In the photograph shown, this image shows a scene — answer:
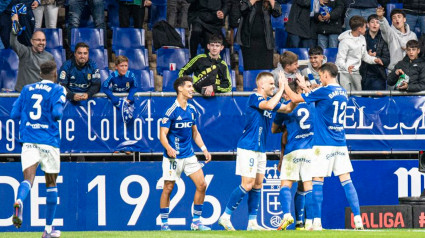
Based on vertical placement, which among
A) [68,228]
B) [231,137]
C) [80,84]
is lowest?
[68,228]

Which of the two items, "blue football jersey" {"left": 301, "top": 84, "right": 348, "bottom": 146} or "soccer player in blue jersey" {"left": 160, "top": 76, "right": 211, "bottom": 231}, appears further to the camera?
"soccer player in blue jersey" {"left": 160, "top": 76, "right": 211, "bottom": 231}

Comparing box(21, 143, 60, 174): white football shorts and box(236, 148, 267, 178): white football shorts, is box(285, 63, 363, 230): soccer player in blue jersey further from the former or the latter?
box(21, 143, 60, 174): white football shorts

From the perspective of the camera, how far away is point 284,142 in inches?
501

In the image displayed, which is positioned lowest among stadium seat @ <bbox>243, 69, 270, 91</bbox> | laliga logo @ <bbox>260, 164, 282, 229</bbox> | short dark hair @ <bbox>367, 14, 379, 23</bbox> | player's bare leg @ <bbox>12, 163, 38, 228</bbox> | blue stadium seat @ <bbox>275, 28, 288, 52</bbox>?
laliga logo @ <bbox>260, 164, 282, 229</bbox>

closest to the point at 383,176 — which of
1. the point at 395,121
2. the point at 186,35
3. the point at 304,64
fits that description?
the point at 395,121

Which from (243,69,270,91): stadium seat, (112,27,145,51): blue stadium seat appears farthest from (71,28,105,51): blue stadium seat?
(243,69,270,91): stadium seat

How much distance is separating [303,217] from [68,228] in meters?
4.22

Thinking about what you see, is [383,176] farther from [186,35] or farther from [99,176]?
[186,35]

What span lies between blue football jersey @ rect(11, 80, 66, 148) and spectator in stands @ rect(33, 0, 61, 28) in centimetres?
779

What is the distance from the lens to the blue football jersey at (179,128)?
12.8m

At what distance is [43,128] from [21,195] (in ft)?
2.90

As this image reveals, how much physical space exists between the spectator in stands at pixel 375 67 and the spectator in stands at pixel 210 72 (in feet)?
9.70

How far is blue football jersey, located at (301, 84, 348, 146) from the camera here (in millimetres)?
12031

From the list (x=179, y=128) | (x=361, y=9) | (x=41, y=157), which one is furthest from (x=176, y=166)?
(x=361, y=9)
